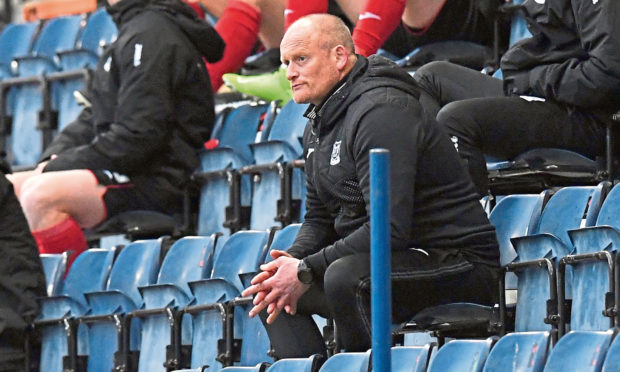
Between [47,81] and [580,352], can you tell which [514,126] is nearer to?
[580,352]

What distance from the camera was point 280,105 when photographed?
5730mm

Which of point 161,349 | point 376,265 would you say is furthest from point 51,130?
point 376,265

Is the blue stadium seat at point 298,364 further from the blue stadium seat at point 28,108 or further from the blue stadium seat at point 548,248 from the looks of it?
the blue stadium seat at point 28,108

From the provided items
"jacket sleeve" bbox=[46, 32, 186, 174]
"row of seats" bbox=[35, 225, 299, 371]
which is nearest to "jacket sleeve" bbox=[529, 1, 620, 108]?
"row of seats" bbox=[35, 225, 299, 371]

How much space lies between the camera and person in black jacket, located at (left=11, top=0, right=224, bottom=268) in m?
5.52

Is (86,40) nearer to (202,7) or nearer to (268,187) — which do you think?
(202,7)

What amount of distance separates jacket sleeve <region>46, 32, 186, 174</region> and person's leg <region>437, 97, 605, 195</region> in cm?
164

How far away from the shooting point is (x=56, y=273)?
5.30 m

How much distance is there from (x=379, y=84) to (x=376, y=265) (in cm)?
127

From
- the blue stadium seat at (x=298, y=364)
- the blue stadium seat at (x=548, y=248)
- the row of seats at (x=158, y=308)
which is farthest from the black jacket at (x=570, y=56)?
the blue stadium seat at (x=298, y=364)

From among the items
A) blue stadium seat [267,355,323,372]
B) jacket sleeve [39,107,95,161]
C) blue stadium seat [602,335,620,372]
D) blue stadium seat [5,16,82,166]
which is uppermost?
blue stadium seat [5,16,82,166]

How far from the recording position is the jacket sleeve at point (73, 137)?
6078 mm

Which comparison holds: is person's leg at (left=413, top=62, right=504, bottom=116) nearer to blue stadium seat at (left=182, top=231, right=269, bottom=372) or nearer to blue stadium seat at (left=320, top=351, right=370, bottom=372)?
blue stadium seat at (left=182, top=231, right=269, bottom=372)

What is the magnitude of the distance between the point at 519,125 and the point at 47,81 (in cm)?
325
